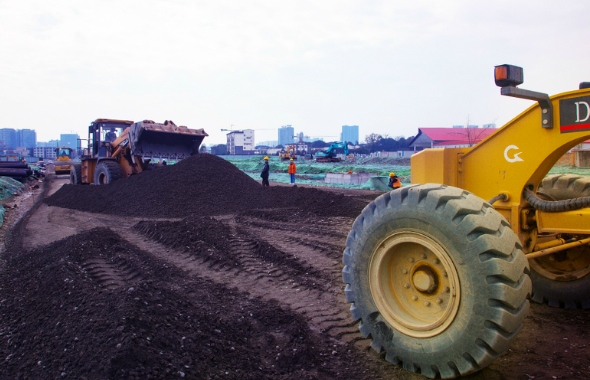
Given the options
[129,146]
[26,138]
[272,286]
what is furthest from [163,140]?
[26,138]

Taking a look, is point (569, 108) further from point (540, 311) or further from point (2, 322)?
point (2, 322)

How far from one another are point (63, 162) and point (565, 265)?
39.0 meters

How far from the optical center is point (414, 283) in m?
3.05

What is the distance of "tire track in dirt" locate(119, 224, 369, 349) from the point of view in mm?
4191

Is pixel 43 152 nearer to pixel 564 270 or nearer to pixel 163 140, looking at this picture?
pixel 163 140

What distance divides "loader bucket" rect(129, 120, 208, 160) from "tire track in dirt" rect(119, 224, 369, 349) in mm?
9361

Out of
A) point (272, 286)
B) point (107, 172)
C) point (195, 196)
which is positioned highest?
point (107, 172)

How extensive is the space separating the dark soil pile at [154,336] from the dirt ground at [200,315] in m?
0.01

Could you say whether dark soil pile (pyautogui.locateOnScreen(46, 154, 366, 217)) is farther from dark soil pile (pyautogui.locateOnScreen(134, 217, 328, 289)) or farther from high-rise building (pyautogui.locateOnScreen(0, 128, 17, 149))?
high-rise building (pyautogui.locateOnScreen(0, 128, 17, 149))

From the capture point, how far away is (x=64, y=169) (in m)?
34.7

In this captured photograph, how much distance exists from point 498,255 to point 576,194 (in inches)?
94.1

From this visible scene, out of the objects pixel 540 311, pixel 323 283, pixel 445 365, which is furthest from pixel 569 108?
pixel 323 283

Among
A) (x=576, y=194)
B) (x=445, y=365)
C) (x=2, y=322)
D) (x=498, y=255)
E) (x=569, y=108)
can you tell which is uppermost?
(x=569, y=108)

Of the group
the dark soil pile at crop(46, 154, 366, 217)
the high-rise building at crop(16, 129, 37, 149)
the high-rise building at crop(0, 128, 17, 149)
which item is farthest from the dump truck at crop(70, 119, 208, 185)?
the high-rise building at crop(0, 128, 17, 149)
